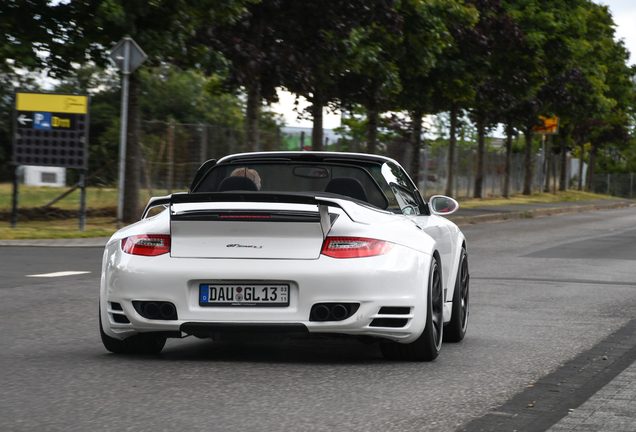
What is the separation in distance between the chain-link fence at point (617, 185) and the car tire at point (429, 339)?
3179 inches

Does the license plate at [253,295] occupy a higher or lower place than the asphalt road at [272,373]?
higher

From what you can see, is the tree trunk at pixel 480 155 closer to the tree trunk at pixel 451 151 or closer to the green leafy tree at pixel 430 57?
the tree trunk at pixel 451 151

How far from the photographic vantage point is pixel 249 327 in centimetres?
538

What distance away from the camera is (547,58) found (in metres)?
37.2

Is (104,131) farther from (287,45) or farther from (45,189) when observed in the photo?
(287,45)

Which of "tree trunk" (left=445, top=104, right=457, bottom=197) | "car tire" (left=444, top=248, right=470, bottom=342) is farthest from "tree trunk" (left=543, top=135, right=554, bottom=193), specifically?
"car tire" (left=444, top=248, right=470, bottom=342)

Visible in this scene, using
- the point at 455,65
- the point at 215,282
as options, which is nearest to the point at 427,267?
the point at 215,282

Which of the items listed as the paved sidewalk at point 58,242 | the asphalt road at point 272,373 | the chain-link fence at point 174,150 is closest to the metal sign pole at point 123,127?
the paved sidewalk at point 58,242

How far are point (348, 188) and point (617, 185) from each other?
271ft

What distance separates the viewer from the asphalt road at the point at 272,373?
14.2 feet

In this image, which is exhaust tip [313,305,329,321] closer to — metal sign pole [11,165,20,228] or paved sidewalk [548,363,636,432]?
paved sidewalk [548,363,636,432]

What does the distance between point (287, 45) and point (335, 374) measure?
15.6m

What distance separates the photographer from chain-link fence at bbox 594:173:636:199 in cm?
8419

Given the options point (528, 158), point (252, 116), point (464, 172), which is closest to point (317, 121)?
point (252, 116)
